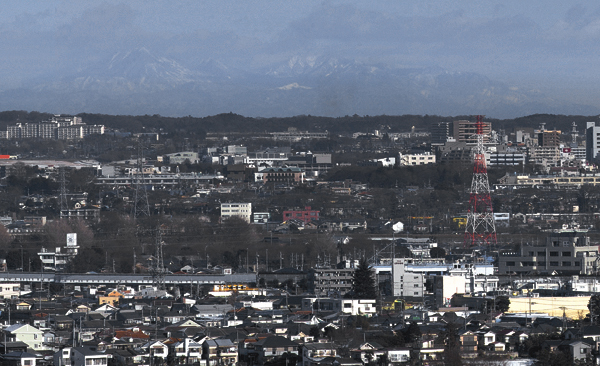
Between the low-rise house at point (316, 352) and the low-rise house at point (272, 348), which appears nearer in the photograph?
the low-rise house at point (316, 352)

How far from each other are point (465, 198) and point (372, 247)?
40.6 feet

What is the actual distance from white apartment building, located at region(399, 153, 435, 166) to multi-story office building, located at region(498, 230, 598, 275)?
28779 millimetres

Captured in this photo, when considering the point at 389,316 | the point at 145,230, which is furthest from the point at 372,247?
the point at 389,316

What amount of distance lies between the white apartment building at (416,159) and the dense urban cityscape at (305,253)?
3.4 inches

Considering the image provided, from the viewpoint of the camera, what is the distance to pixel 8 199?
44781mm

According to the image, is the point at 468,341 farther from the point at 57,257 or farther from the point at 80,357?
the point at 57,257

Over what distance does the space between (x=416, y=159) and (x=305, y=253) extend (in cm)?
2569

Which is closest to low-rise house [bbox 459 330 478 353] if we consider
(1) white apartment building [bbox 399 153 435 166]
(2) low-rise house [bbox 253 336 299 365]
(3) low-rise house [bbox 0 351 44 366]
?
(2) low-rise house [bbox 253 336 299 365]

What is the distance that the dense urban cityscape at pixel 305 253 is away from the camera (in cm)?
1705

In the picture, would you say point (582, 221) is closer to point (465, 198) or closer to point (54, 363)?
point (465, 198)

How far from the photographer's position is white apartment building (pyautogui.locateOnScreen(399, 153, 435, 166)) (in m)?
56.1

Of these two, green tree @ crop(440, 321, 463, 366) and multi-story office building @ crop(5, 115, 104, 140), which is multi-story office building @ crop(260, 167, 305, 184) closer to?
multi-story office building @ crop(5, 115, 104, 140)

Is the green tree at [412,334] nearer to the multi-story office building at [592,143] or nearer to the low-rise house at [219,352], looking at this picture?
Result: the low-rise house at [219,352]

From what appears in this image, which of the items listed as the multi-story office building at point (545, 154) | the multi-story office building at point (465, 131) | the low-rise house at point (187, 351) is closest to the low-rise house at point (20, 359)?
the low-rise house at point (187, 351)
